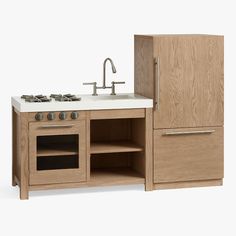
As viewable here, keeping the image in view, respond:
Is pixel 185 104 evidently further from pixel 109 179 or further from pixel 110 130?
pixel 109 179

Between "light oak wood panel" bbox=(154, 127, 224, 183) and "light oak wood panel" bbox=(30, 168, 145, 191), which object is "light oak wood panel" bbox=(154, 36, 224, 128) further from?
"light oak wood panel" bbox=(30, 168, 145, 191)

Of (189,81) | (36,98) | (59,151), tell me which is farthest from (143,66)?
(59,151)

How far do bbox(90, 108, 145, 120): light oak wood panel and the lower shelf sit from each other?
65 centimetres

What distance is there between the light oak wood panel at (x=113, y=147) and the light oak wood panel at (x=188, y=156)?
253 millimetres

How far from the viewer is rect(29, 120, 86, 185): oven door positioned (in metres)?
8.35

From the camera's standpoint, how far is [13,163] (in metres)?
8.98

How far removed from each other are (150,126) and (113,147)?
1.50ft

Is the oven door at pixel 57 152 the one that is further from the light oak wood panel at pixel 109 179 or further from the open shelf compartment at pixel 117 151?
the open shelf compartment at pixel 117 151

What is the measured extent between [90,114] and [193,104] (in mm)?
1075

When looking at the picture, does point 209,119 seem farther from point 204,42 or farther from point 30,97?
point 30,97

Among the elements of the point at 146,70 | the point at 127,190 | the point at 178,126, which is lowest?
the point at 127,190

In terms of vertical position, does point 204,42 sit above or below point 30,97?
above

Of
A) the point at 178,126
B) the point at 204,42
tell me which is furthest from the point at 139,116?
the point at 204,42

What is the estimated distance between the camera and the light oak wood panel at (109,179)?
8.45 m
